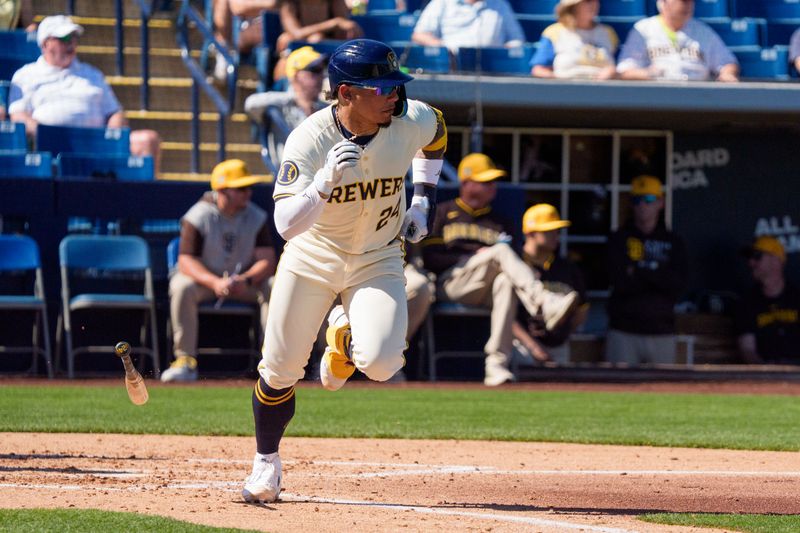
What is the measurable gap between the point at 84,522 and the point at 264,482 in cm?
88

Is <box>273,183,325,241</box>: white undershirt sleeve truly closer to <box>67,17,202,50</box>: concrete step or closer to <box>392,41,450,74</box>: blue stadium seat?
<box>392,41,450,74</box>: blue stadium seat

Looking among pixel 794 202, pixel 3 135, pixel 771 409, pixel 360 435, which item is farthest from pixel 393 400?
pixel 794 202

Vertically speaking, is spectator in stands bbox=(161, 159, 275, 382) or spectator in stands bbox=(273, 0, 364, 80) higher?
spectator in stands bbox=(273, 0, 364, 80)

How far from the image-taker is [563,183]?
1434cm

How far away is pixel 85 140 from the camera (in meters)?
11.8

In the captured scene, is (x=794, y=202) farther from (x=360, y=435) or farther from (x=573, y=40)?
(x=360, y=435)

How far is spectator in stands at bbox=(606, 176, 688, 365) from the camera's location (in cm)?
1246

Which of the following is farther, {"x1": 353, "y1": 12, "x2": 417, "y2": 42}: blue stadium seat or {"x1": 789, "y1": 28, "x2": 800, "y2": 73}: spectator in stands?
{"x1": 789, "y1": 28, "x2": 800, "y2": 73}: spectator in stands

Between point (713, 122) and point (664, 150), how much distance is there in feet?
2.22

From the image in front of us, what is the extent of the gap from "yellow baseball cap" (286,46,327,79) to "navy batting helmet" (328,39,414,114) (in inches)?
234

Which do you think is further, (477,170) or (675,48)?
(675,48)

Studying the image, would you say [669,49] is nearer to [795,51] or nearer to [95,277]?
[795,51]

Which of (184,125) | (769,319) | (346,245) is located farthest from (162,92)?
(346,245)

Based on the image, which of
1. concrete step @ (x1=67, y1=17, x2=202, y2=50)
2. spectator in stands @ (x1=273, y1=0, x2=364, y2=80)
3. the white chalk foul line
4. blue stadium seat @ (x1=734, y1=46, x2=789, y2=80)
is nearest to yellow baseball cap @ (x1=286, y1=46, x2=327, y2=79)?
spectator in stands @ (x1=273, y1=0, x2=364, y2=80)
